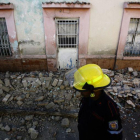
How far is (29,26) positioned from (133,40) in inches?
191

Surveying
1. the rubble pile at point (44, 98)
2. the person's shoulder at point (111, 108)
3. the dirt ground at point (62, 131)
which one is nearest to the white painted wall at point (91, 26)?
the rubble pile at point (44, 98)

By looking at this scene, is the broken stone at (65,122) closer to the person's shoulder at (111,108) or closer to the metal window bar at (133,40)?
the person's shoulder at (111,108)

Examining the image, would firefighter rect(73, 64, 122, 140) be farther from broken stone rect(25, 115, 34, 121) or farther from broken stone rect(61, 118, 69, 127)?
broken stone rect(25, 115, 34, 121)

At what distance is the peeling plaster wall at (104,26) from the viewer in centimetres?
520

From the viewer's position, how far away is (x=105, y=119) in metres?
1.71

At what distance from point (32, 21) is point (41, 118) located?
401 cm

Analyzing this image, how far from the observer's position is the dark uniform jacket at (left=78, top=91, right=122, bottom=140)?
1.66 m

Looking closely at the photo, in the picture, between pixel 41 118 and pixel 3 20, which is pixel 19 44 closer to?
pixel 3 20

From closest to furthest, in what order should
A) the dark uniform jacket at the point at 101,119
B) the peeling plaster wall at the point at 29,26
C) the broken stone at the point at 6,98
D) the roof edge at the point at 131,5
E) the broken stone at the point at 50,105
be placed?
the dark uniform jacket at the point at 101,119 < the broken stone at the point at 50,105 < the broken stone at the point at 6,98 < the roof edge at the point at 131,5 < the peeling plaster wall at the point at 29,26

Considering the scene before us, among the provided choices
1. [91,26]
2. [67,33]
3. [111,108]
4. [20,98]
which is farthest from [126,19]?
[20,98]

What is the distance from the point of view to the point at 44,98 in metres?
4.68

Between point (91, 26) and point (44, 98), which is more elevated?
point (91, 26)

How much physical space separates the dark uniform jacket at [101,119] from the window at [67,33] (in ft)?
14.1

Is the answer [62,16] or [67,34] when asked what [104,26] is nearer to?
[67,34]
